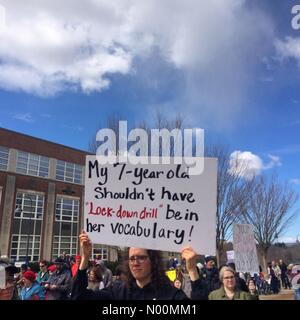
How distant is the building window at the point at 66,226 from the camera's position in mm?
38750

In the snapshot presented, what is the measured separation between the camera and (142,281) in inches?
109

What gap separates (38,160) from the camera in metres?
38.7

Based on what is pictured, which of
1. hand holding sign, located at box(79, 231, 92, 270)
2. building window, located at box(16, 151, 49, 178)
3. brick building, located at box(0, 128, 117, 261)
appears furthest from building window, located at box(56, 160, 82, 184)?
hand holding sign, located at box(79, 231, 92, 270)

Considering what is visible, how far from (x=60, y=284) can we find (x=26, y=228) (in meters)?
31.2

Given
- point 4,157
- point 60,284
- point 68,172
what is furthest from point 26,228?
point 60,284

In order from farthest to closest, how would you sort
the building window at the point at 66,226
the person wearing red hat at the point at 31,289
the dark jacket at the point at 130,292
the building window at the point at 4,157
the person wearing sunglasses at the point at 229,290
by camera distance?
the building window at the point at 66,226 → the building window at the point at 4,157 → the person wearing red hat at the point at 31,289 → the person wearing sunglasses at the point at 229,290 → the dark jacket at the point at 130,292

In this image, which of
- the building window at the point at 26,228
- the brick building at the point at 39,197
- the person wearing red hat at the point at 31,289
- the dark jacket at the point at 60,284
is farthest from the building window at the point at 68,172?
the person wearing red hat at the point at 31,289

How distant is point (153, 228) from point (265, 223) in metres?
25.5

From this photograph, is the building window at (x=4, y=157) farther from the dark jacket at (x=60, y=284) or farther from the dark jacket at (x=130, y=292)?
the dark jacket at (x=130, y=292)

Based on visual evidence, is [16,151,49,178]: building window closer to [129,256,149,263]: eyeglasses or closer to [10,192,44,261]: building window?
[10,192,44,261]: building window

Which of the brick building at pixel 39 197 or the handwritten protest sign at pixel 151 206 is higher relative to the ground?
the brick building at pixel 39 197
